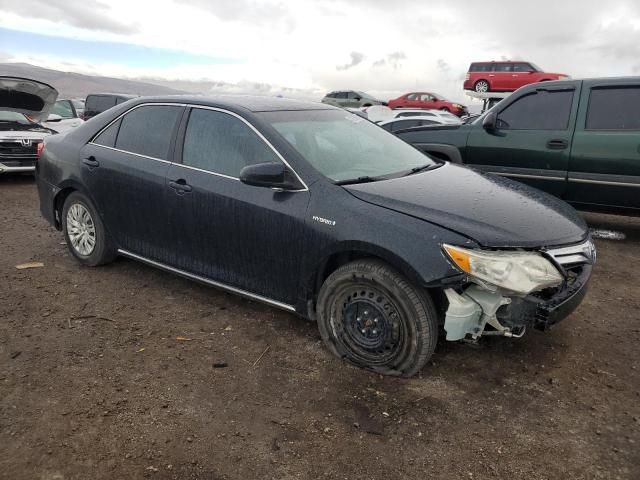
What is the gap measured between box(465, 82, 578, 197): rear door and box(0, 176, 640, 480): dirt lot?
2110 millimetres

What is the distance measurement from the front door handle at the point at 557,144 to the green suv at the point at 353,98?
76.5 feet

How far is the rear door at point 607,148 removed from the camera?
5.38 metres

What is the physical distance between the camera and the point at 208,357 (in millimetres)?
3219

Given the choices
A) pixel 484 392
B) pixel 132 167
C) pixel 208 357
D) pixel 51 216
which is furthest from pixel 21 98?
pixel 484 392

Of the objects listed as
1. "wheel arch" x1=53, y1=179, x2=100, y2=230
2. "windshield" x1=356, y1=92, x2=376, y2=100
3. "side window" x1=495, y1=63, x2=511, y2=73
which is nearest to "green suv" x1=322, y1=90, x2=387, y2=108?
"windshield" x1=356, y1=92, x2=376, y2=100

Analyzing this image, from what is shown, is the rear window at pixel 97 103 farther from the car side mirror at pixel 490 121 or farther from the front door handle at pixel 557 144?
the front door handle at pixel 557 144

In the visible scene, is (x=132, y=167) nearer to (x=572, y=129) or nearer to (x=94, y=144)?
(x=94, y=144)

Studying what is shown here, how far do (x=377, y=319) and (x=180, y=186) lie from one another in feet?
5.63

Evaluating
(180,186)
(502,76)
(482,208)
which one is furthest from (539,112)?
(502,76)

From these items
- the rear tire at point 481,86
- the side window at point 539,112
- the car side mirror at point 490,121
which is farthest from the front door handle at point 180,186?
the rear tire at point 481,86

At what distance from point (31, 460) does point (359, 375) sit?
1672 millimetres

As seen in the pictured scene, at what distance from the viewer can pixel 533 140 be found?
19.2ft

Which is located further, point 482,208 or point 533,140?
point 533,140

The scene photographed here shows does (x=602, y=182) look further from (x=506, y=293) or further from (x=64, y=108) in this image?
(x=64, y=108)
